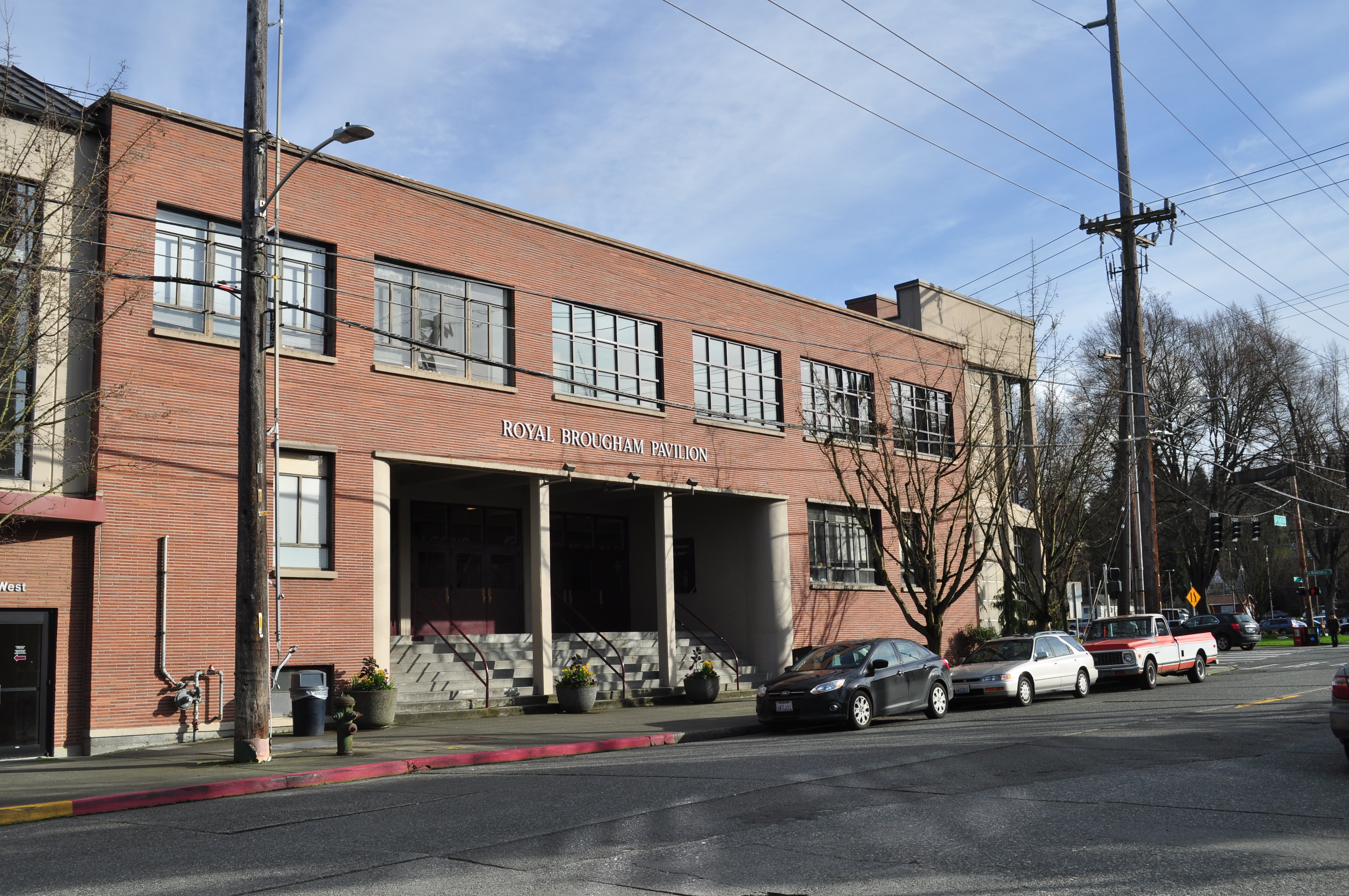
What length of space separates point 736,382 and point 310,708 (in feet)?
48.3

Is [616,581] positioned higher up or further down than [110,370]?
further down

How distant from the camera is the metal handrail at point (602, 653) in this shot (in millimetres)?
24570

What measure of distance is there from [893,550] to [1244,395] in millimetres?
30041

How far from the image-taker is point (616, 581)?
3000 centimetres

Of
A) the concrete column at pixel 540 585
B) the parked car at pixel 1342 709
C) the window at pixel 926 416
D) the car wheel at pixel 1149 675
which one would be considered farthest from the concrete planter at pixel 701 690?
the parked car at pixel 1342 709

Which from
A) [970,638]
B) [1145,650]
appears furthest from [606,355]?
[970,638]

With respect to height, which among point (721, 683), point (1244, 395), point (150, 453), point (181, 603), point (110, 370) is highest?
point (1244, 395)

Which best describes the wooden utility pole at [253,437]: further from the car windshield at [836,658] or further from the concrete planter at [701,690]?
the concrete planter at [701,690]

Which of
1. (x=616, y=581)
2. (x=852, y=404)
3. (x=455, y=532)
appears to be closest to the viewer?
(x=455, y=532)

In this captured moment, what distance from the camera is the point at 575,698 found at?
876 inches

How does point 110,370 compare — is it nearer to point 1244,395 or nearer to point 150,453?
point 150,453

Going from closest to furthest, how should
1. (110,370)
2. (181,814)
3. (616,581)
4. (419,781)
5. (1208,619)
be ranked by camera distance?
(181,814)
(419,781)
(110,370)
(616,581)
(1208,619)

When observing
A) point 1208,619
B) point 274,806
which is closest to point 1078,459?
point 1208,619

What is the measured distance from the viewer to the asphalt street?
720 cm
